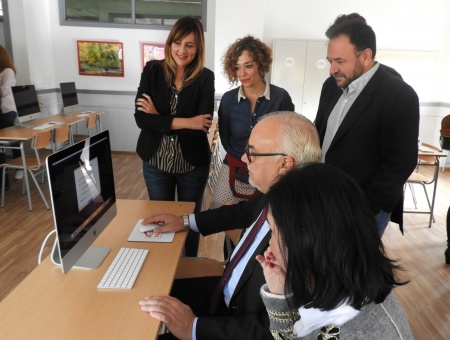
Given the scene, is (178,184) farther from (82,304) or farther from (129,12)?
(129,12)

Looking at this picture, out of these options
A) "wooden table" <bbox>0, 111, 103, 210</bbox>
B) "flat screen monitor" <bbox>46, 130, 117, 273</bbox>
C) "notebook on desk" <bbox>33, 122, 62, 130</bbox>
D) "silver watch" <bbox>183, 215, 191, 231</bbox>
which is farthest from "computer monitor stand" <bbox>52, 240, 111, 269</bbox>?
"notebook on desk" <bbox>33, 122, 62, 130</bbox>

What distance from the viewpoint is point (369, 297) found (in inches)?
26.7

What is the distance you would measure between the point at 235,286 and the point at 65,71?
614 centimetres

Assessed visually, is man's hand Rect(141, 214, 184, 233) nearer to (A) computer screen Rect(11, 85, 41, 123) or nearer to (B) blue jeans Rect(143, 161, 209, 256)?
(B) blue jeans Rect(143, 161, 209, 256)

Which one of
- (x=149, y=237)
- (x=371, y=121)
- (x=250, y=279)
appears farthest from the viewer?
(x=371, y=121)

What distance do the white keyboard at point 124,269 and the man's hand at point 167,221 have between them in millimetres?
196

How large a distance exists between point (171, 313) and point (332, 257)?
2.02ft

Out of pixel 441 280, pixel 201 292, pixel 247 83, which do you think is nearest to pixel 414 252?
pixel 441 280

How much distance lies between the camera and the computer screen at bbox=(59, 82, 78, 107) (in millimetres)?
5629

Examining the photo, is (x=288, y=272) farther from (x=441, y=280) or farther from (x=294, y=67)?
(x=294, y=67)

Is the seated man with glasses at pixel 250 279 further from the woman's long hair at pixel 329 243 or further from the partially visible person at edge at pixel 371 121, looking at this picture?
the partially visible person at edge at pixel 371 121

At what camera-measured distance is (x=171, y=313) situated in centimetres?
108

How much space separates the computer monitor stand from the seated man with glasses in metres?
0.29

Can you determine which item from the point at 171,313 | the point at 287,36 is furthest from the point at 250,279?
the point at 287,36
